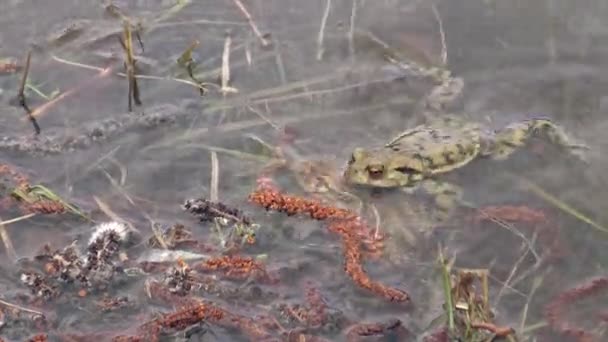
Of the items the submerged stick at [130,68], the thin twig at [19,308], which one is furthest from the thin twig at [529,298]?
the submerged stick at [130,68]

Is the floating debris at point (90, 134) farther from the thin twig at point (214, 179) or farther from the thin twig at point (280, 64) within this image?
the thin twig at point (280, 64)

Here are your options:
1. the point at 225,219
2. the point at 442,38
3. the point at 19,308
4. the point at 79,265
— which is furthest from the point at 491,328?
the point at 442,38

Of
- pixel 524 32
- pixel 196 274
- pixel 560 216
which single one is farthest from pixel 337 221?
pixel 524 32

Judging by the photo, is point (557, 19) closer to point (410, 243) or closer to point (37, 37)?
point (410, 243)

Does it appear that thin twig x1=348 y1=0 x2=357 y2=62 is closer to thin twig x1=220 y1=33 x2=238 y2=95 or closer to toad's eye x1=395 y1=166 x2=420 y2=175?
thin twig x1=220 y1=33 x2=238 y2=95

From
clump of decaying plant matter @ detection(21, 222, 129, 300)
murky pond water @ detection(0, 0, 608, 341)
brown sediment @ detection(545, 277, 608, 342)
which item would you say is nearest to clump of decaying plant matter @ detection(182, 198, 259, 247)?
murky pond water @ detection(0, 0, 608, 341)

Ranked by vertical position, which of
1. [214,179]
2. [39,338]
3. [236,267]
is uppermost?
[214,179]

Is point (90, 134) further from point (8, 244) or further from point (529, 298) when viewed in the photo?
point (529, 298)
